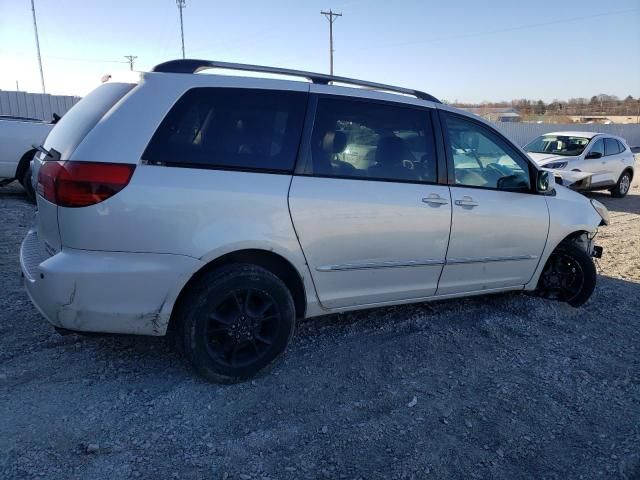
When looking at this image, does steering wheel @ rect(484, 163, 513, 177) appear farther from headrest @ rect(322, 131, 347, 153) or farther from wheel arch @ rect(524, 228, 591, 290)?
headrest @ rect(322, 131, 347, 153)

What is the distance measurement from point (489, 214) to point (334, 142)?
1.47 meters

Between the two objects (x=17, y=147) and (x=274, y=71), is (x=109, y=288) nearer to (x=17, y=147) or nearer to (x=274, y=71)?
(x=274, y=71)

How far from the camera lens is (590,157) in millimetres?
11695

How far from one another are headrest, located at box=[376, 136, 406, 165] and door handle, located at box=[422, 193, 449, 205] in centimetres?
34

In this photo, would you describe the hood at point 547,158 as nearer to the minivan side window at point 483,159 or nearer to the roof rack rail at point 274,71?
the minivan side window at point 483,159

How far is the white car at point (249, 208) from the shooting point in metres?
2.71

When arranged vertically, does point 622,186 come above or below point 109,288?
below

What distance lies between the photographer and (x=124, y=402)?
115 inches

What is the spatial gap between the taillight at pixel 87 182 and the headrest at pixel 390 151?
1728 millimetres

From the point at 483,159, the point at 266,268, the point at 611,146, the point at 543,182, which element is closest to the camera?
the point at 266,268

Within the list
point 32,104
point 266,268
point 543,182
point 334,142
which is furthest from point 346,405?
point 32,104

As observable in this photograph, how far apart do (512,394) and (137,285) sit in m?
2.42

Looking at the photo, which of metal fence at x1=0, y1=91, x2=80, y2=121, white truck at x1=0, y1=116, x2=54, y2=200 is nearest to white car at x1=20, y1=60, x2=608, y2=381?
white truck at x1=0, y1=116, x2=54, y2=200

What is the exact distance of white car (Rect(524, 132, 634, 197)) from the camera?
1130 cm
